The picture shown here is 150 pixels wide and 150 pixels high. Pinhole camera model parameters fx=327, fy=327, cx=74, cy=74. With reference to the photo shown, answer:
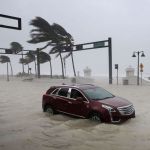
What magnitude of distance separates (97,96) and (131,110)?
160 cm

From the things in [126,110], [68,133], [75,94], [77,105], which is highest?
[75,94]

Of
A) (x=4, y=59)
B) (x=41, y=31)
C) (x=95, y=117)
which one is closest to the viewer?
(x=95, y=117)

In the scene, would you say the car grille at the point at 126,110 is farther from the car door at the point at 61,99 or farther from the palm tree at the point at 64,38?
the palm tree at the point at 64,38

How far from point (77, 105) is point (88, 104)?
0.73 metres

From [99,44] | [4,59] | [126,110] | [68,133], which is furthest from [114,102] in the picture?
[4,59]

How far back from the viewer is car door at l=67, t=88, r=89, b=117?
13.9 metres

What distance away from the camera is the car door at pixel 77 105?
45.6ft

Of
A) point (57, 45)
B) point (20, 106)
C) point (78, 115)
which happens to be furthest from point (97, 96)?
point (57, 45)

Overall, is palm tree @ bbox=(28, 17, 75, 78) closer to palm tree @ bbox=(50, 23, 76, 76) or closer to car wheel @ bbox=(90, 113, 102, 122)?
palm tree @ bbox=(50, 23, 76, 76)

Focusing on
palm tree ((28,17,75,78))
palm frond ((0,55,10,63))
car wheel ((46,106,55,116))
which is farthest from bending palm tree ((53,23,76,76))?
palm frond ((0,55,10,63))

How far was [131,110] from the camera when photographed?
14023mm

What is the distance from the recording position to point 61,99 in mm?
15305

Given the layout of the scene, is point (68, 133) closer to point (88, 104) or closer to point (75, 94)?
point (88, 104)

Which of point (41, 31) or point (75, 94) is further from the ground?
A: point (41, 31)
